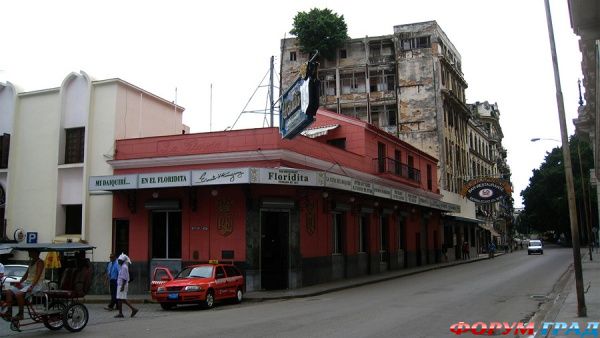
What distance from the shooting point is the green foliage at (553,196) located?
2889 inches

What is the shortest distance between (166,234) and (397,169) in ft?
50.4

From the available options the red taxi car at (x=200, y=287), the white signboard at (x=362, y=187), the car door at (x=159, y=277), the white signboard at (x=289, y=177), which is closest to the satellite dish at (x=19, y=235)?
the car door at (x=159, y=277)

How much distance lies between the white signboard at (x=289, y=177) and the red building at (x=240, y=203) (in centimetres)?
4

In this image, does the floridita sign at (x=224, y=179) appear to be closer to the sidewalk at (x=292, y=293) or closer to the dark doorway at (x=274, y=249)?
the dark doorway at (x=274, y=249)

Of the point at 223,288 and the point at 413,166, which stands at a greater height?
the point at 413,166

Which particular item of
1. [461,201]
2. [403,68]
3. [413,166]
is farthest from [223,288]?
[403,68]

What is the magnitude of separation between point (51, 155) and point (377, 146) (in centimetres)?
1722

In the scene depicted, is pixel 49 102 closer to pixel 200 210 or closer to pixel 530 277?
pixel 200 210

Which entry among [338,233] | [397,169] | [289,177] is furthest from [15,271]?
[397,169]

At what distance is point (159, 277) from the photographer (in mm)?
21125

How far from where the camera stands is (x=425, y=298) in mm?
17641

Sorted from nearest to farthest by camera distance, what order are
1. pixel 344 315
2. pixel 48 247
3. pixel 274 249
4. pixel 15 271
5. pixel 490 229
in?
pixel 48 247 < pixel 344 315 < pixel 15 271 < pixel 274 249 < pixel 490 229

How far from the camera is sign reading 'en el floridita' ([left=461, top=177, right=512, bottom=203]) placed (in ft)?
131

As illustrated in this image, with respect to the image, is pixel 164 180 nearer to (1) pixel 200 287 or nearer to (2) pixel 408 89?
(1) pixel 200 287
